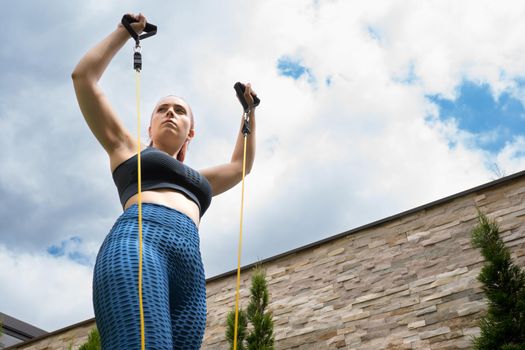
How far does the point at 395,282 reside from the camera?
23.1 ft

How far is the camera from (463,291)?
652cm

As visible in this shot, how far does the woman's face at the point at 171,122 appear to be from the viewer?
7.51ft

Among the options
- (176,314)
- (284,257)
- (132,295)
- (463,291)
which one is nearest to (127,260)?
(132,295)

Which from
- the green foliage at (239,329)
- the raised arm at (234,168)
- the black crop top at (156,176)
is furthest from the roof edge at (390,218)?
the black crop top at (156,176)

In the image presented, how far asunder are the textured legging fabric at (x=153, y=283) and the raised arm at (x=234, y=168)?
1.69 feet

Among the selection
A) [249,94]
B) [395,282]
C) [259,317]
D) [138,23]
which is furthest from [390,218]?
[138,23]

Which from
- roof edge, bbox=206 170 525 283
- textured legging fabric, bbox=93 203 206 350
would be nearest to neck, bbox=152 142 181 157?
textured legging fabric, bbox=93 203 206 350

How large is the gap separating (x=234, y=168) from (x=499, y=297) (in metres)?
3.89

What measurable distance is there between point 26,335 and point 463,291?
9.24 meters

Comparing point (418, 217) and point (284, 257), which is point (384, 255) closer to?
point (418, 217)

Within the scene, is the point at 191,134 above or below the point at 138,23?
below

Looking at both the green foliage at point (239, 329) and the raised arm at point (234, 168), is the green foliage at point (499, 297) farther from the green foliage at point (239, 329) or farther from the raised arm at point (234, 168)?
the raised arm at point (234, 168)

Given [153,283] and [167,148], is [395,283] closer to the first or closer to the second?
[167,148]

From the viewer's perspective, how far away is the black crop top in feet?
6.43
